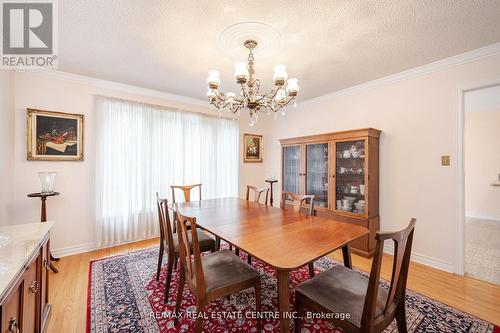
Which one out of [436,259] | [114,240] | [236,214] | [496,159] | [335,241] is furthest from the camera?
[496,159]

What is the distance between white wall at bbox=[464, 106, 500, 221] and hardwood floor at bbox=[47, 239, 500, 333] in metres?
3.84

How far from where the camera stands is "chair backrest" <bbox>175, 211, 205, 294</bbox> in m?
1.33

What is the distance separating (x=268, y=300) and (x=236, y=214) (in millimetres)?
829

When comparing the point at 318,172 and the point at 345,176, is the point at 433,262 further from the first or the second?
the point at 318,172

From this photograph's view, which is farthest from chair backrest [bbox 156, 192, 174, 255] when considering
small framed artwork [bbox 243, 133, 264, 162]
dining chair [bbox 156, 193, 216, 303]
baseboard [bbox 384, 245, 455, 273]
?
baseboard [bbox 384, 245, 455, 273]

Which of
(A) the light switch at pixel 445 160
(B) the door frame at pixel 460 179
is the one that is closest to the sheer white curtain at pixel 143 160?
(A) the light switch at pixel 445 160

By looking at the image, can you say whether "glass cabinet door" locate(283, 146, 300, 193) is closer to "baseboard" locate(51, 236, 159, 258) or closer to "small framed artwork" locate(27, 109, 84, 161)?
"baseboard" locate(51, 236, 159, 258)

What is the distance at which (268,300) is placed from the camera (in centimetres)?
193

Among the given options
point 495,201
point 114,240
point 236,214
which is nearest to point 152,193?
point 114,240

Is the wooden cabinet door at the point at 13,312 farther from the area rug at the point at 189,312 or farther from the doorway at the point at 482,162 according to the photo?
the doorway at the point at 482,162

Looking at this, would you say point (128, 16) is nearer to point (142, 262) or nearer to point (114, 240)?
point (142, 262)

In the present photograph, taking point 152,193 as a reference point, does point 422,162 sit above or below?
above

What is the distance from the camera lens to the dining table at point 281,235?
1.18 meters

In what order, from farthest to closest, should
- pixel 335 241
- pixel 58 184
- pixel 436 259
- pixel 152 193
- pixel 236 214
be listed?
1. pixel 152 193
2. pixel 58 184
3. pixel 436 259
4. pixel 236 214
5. pixel 335 241
